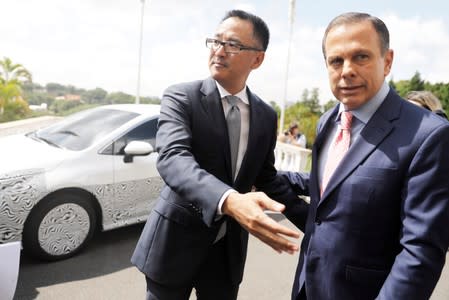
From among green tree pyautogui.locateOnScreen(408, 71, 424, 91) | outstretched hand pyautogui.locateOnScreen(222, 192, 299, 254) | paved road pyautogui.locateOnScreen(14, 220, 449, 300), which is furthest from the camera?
green tree pyautogui.locateOnScreen(408, 71, 424, 91)

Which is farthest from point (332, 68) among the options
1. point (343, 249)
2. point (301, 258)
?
point (301, 258)

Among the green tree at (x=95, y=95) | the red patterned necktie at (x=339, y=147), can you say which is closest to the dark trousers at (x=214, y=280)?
the red patterned necktie at (x=339, y=147)

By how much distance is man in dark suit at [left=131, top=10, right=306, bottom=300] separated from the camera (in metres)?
1.51

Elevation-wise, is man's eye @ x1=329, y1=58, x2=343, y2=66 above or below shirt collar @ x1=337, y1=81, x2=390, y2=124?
above

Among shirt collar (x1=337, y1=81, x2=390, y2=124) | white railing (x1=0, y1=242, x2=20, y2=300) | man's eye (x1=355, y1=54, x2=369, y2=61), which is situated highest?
man's eye (x1=355, y1=54, x2=369, y2=61)

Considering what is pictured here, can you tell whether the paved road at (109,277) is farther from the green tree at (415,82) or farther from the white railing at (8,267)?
the green tree at (415,82)

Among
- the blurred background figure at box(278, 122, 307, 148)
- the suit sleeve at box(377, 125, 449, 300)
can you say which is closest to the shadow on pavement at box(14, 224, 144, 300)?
the suit sleeve at box(377, 125, 449, 300)

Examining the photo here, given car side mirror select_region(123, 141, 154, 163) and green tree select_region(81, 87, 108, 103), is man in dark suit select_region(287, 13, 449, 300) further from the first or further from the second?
green tree select_region(81, 87, 108, 103)

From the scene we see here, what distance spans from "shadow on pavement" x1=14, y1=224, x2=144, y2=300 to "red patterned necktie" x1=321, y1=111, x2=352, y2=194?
264 cm

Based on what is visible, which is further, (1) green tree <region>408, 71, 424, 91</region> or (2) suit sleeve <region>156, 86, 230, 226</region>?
(1) green tree <region>408, 71, 424, 91</region>

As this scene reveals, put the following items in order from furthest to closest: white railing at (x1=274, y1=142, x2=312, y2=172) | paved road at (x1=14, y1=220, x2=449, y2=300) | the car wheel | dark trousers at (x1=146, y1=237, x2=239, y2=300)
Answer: white railing at (x1=274, y1=142, x2=312, y2=172), the car wheel, paved road at (x1=14, y1=220, x2=449, y2=300), dark trousers at (x1=146, y1=237, x2=239, y2=300)

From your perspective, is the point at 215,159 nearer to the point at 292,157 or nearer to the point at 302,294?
the point at 302,294

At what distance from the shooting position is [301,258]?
56.4 inches

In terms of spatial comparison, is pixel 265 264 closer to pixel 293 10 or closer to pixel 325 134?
pixel 325 134
